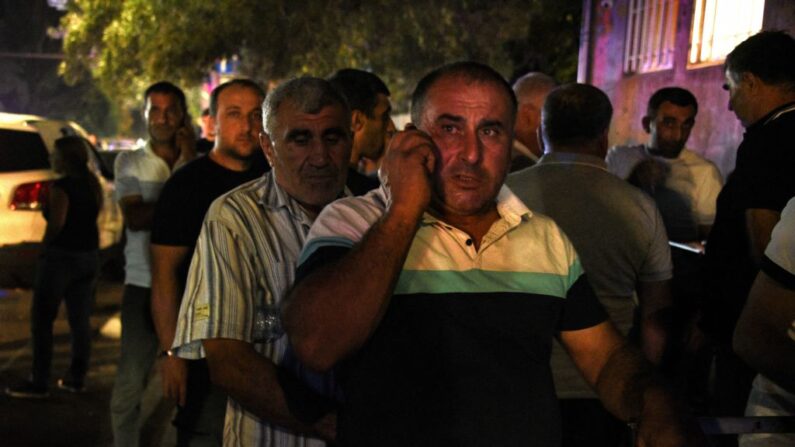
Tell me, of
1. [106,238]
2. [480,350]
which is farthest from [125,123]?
[480,350]

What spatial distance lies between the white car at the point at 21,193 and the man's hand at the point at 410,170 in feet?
28.3

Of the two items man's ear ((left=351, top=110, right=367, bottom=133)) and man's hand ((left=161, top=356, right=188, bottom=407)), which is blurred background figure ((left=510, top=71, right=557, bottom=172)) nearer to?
man's ear ((left=351, top=110, right=367, bottom=133))

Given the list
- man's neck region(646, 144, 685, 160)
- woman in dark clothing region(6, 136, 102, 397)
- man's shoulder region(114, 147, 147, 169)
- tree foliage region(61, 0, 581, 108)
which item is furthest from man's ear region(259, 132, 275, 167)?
tree foliage region(61, 0, 581, 108)

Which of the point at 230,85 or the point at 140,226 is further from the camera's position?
the point at 140,226

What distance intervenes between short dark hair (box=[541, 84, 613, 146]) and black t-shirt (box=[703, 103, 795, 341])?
2.01 feet

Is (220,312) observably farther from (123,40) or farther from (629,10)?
(123,40)

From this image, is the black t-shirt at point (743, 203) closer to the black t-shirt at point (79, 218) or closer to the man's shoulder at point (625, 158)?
the man's shoulder at point (625, 158)

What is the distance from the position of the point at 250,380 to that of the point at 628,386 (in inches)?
43.1

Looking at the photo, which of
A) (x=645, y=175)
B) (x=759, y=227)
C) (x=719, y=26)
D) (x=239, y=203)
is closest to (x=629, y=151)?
(x=645, y=175)

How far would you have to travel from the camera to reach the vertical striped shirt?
2.98 metres

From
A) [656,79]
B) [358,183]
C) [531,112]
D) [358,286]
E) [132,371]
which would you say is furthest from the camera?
[656,79]

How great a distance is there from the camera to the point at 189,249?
155 inches

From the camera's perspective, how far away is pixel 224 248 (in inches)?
119

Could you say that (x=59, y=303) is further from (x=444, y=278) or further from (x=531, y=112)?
(x=444, y=278)
